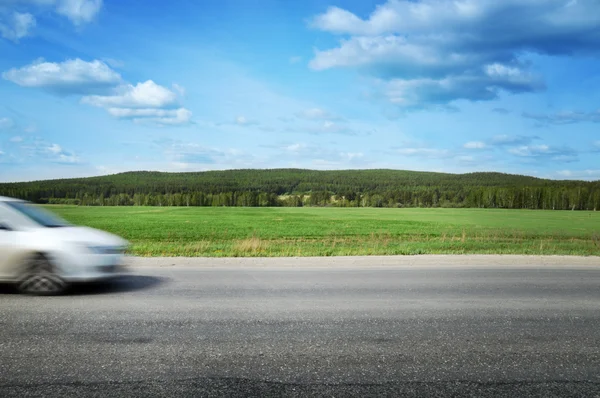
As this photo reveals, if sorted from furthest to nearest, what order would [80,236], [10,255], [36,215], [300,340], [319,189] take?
[319,189]
[36,215]
[80,236]
[10,255]
[300,340]

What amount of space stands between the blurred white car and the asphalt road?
16.0 inches

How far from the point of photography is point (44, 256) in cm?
838

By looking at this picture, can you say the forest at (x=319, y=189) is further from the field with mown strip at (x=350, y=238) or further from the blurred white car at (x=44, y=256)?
the blurred white car at (x=44, y=256)

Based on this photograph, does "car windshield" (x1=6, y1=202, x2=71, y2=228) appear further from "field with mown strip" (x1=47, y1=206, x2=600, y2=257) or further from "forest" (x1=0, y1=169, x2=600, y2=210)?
"forest" (x1=0, y1=169, x2=600, y2=210)

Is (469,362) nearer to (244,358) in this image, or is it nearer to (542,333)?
(542,333)

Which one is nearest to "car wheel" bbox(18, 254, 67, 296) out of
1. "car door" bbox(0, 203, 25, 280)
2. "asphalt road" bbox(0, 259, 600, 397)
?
"car door" bbox(0, 203, 25, 280)

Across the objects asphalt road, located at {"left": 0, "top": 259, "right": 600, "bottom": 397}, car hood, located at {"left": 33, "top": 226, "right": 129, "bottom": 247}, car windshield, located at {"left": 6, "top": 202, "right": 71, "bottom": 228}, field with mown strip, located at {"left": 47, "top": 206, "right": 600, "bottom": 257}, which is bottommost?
field with mown strip, located at {"left": 47, "top": 206, "right": 600, "bottom": 257}

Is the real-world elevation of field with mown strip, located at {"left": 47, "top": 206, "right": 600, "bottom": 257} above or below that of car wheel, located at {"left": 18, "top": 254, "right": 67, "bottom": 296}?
below

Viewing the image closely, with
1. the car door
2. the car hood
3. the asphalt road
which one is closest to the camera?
the asphalt road

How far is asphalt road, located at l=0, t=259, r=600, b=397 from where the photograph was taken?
14.1 feet

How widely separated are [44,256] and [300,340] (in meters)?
5.36

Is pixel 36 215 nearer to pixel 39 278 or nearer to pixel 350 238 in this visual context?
pixel 39 278

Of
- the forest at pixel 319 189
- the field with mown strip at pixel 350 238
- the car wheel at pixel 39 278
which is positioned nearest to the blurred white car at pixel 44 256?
the car wheel at pixel 39 278

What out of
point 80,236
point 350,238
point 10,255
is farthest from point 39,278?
point 350,238
